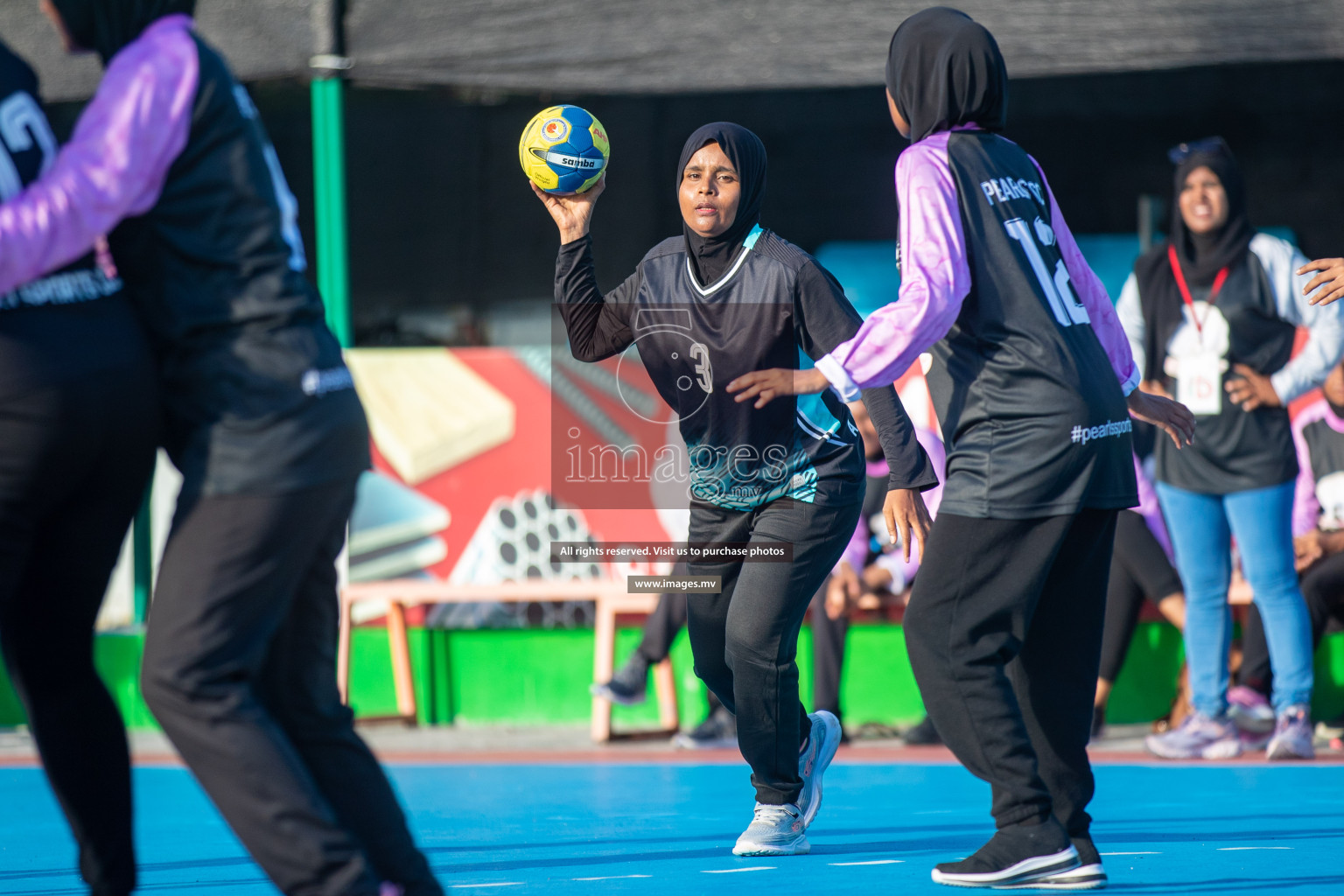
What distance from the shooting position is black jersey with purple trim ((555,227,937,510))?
171 inches

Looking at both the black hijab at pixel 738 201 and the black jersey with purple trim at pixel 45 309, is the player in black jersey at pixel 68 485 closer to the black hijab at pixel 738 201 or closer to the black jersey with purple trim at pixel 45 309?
the black jersey with purple trim at pixel 45 309

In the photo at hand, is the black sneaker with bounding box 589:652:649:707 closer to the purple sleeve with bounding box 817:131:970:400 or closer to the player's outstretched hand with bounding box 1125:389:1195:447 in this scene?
the player's outstretched hand with bounding box 1125:389:1195:447

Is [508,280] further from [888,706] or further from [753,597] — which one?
[753,597]

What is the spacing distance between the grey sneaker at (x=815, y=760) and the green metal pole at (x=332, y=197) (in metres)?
3.97

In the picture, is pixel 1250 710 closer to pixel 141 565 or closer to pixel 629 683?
pixel 629 683

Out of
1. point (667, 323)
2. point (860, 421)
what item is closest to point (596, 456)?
point (860, 421)

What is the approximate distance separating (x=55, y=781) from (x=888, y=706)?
16.2ft

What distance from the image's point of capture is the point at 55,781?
10.3 ft

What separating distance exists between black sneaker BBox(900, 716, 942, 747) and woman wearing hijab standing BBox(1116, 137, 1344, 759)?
0.96 meters

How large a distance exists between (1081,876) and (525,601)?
170 inches

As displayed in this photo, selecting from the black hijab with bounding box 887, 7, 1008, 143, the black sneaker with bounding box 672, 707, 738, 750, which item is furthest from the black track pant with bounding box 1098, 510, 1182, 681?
the black hijab with bounding box 887, 7, 1008, 143

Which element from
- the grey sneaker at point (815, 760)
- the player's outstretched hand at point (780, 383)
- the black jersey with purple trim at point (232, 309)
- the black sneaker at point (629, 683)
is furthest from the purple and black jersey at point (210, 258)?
the black sneaker at point (629, 683)

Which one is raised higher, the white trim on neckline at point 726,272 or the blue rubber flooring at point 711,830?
the white trim on neckline at point 726,272

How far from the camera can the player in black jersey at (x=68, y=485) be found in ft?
9.28
